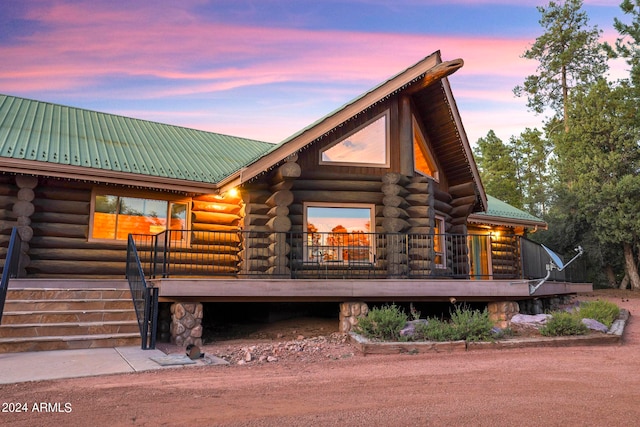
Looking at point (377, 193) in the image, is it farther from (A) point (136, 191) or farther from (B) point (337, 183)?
(A) point (136, 191)

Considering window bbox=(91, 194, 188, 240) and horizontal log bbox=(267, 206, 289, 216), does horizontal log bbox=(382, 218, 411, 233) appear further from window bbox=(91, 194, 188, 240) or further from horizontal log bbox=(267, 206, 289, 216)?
window bbox=(91, 194, 188, 240)

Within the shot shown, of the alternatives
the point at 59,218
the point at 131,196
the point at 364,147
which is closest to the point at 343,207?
the point at 364,147

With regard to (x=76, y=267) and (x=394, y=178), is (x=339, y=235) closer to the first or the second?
(x=394, y=178)

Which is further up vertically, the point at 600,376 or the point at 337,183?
the point at 337,183

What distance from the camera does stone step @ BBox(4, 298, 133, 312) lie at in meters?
9.36

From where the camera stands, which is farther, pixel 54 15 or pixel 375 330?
pixel 54 15

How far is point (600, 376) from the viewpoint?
6625mm

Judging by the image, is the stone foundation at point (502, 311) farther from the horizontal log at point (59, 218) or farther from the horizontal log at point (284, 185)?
the horizontal log at point (59, 218)

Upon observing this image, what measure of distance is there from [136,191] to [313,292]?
5991mm

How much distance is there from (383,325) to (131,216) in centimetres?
769

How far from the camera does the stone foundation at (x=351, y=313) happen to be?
10.6 metres

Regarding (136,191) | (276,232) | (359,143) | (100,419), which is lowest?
(100,419)

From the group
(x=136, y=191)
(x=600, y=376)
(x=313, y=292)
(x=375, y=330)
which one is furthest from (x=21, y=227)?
(x=600, y=376)

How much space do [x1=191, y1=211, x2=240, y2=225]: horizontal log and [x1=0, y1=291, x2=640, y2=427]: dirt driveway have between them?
677 centimetres
